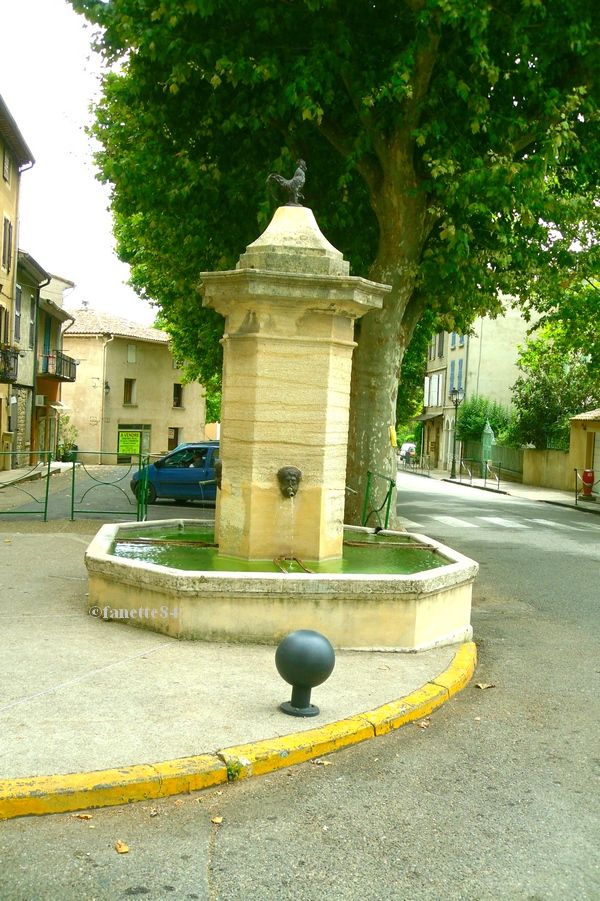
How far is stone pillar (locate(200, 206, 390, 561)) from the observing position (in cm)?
800

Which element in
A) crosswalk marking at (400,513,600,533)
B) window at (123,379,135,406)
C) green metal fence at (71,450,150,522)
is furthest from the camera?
window at (123,379,135,406)

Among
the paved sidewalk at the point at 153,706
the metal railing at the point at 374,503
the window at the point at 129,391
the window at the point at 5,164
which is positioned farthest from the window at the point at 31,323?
the paved sidewalk at the point at 153,706

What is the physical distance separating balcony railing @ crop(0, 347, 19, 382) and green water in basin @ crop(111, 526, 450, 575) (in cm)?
2187

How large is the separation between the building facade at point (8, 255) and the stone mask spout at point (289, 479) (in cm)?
2441

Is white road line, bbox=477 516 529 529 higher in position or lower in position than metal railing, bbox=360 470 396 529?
lower

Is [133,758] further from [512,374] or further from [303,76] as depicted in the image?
[512,374]

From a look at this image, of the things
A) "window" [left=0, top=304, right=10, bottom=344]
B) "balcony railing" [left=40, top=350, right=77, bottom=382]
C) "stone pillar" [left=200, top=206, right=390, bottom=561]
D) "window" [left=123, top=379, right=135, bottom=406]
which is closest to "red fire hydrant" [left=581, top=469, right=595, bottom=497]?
"window" [left=0, top=304, right=10, bottom=344]

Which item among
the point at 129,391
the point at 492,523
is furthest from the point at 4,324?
the point at 129,391

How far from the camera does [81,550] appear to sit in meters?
12.7

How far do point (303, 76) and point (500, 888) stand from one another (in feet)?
36.7

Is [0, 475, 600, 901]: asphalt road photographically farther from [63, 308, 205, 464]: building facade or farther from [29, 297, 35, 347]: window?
[63, 308, 205, 464]: building facade

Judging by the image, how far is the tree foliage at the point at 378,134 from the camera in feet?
40.7

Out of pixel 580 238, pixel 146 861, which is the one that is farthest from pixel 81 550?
pixel 580 238

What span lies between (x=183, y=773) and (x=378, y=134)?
11.8 m
